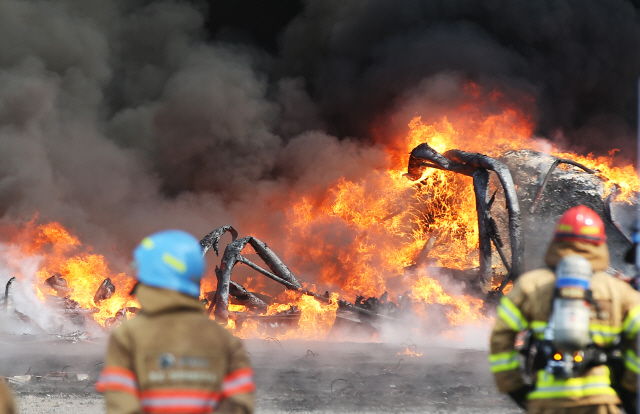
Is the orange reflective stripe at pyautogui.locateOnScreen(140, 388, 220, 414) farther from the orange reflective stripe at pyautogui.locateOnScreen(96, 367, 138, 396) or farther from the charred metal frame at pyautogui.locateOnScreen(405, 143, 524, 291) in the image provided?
the charred metal frame at pyautogui.locateOnScreen(405, 143, 524, 291)

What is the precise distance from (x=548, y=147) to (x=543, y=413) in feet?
45.4

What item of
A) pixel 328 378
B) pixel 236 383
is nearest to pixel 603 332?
pixel 236 383

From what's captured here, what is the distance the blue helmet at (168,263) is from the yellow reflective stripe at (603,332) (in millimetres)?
1801

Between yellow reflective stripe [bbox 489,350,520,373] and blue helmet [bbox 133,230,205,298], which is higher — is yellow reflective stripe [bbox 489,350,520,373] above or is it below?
below

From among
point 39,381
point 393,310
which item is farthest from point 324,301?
point 39,381

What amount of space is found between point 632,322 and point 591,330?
0.18 meters

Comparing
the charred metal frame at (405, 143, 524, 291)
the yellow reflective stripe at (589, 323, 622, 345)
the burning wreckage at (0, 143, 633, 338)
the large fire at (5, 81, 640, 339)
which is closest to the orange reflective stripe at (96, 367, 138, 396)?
the yellow reflective stripe at (589, 323, 622, 345)

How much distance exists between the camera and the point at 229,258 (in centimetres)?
984

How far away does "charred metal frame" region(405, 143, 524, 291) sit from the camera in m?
8.92

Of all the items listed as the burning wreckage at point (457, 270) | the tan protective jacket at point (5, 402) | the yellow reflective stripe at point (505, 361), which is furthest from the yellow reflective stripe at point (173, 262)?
the burning wreckage at point (457, 270)

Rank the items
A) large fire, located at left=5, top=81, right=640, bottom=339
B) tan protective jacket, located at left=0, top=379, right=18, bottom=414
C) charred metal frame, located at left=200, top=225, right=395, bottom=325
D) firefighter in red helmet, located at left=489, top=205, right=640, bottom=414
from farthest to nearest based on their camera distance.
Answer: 1. large fire, located at left=5, top=81, right=640, bottom=339
2. charred metal frame, located at left=200, top=225, right=395, bottom=325
3. firefighter in red helmet, located at left=489, top=205, right=640, bottom=414
4. tan protective jacket, located at left=0, top=379, right=18, bottom=414

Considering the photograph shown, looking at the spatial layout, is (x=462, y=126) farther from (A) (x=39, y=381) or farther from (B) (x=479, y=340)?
(A) (x=39, y=381)

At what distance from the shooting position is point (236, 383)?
6.66ft

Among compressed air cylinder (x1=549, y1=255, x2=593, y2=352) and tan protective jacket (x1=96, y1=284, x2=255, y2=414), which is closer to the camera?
tan protective jacket (x1=96, y1=284, x2=255, y2=414)
